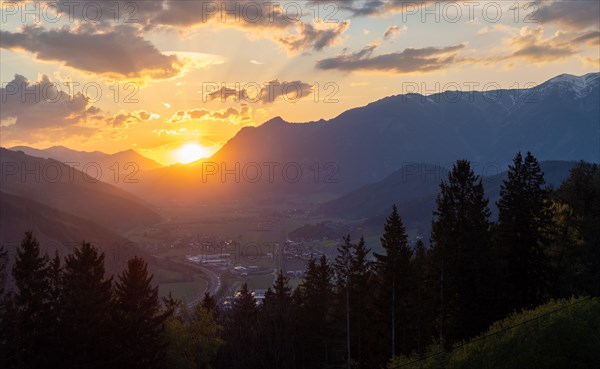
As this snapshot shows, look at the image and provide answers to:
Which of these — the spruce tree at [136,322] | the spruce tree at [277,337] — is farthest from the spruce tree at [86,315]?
the spruce tree at [277,337]

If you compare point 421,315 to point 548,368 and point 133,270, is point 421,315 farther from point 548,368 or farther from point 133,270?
point 133,270

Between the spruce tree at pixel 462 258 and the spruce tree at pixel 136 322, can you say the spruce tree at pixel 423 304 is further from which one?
the spruce tree at pixel 136 322

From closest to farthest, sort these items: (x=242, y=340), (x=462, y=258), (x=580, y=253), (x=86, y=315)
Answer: (x=86, y=315) → (x=462, y=258) → (x=580, y=253) → (x=242, y=340)

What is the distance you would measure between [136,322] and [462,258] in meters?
32.0

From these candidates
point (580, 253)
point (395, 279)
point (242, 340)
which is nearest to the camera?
point (395, 279)

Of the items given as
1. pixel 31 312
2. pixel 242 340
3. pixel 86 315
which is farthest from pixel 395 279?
pixel 31 312

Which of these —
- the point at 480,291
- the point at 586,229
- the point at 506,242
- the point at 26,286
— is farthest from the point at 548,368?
the point at 26,286

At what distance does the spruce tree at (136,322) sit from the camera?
47.3 m

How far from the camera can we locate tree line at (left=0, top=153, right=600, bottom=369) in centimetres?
4519

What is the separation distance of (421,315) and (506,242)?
12.9m

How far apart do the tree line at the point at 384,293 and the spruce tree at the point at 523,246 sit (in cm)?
12

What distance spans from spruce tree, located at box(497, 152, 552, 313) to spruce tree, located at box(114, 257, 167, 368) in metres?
36.0

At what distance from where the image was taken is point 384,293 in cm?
5612

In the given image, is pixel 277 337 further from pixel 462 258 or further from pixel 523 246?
pixel 523 246
